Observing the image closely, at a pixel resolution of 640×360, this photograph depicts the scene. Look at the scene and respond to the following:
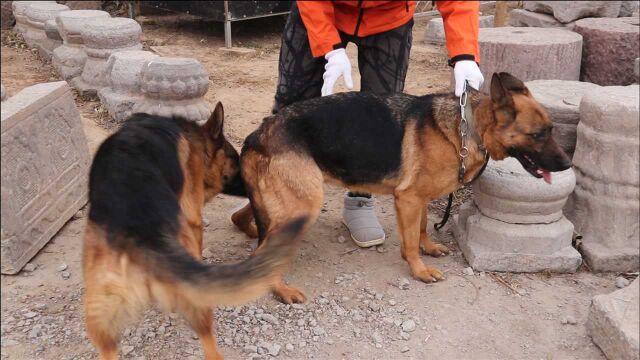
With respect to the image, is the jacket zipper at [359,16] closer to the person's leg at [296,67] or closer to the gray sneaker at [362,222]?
the person's leg at [296,67]

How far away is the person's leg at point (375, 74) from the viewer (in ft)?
14.0

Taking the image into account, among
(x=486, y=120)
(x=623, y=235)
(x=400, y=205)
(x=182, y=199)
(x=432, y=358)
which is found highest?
(x=486, y=120)

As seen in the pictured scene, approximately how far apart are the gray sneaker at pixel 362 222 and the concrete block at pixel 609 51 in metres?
3.48

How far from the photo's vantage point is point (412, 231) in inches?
162

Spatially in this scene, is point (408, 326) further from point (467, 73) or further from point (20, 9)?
point (20, 9)

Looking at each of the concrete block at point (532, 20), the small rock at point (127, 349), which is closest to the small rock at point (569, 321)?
the small rock at point (127, 349)

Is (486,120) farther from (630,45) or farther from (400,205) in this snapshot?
(630,45)

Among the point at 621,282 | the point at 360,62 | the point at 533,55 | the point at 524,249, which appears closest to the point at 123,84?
the point at 360,62

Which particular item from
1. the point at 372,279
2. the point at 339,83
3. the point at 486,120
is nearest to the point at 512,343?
the point at 372,279

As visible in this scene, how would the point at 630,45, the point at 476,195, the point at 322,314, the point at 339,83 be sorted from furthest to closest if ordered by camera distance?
the point at 339,83 → the point at 630,45 → the point at 476,195 → the point at 322,314

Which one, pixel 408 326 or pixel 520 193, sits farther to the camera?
pixel 520 193

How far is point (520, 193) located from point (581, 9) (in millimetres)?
4950

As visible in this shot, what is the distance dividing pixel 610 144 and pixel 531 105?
3.29 ft

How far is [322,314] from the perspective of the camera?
12.7 feet
